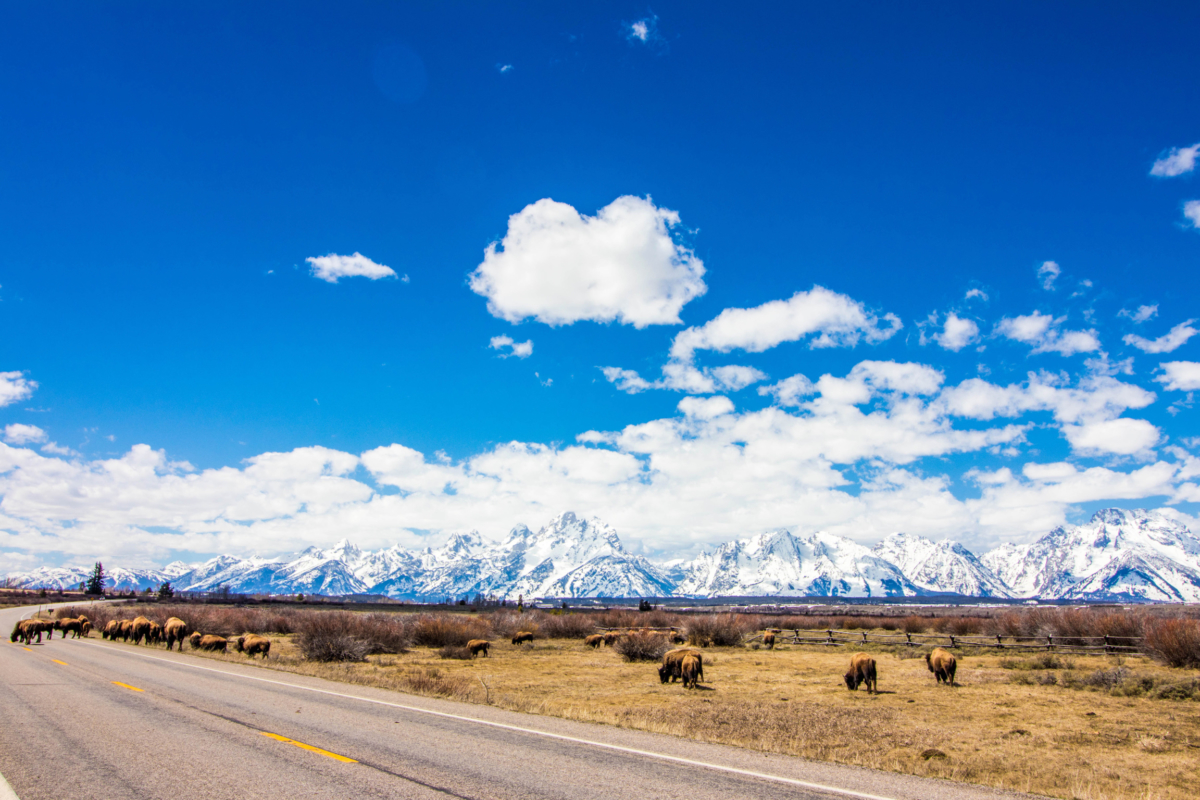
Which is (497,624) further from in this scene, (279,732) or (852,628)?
(279,732)

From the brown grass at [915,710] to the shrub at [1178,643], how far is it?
97 centimetres

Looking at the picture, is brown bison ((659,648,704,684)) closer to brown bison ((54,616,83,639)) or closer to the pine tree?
brown bison ((54,616,83,639))

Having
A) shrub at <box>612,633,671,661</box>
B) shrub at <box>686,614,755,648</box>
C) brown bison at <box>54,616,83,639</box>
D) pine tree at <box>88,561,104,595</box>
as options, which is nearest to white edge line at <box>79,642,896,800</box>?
shrub at <box>612,633,671,661</box>

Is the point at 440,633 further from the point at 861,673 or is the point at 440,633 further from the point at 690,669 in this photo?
the point at 861,673

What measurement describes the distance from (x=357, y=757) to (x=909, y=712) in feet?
54.3

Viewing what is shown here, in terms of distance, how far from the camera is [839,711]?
1819 cm

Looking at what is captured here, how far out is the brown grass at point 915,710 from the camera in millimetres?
11609

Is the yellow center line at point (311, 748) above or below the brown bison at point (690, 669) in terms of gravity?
above

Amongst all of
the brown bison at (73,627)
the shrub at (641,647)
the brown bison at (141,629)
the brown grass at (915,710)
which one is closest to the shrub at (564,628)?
the shrub at (641,647)

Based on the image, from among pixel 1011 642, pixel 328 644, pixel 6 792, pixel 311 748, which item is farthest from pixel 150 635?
pixel 1011 642

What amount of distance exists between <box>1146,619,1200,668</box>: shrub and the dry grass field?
78 cm

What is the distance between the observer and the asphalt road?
7.58 metres

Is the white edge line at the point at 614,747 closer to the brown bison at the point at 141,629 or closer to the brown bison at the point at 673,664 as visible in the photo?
the brown bison at the point at 673,664

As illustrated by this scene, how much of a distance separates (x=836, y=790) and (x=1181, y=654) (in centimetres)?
3021
